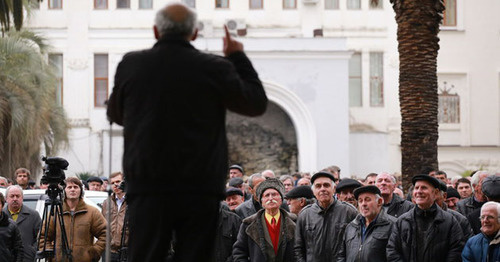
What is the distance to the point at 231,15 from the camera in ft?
137

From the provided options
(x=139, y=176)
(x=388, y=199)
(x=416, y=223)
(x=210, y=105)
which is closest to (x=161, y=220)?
(x=139, y=176)

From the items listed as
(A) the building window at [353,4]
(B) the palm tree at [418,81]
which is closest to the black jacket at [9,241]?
(B) the palm tree at [418,81]

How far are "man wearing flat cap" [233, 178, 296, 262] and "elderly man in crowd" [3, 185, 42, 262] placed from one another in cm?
353

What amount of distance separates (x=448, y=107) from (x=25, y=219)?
102ft

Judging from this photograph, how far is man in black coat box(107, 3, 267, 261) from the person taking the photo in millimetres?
5770

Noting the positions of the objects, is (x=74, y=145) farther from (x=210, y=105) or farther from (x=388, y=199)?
(x=210, y=105)

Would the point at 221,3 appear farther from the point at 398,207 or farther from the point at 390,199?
the point at 398,207

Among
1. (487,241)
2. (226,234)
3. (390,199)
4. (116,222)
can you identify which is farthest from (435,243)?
(116,222)

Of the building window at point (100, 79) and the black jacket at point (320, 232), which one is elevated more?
the building window at point (100, 79)

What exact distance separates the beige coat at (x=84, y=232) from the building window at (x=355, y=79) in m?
29.8

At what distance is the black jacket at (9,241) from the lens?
42.4ft

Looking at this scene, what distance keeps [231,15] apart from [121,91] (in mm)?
35966

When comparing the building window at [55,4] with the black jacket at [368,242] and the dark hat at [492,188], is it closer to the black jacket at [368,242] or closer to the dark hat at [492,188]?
the dark hat at [492,188]

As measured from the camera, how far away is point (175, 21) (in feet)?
19.4
